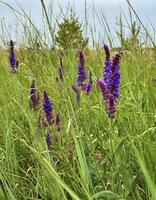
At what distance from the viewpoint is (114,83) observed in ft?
3.97

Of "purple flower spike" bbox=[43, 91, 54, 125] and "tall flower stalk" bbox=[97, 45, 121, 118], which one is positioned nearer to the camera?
"tall flower stalk" bbox=[97, 45, 121, 118]

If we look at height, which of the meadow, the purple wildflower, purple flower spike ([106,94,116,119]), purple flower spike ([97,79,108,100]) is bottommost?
the meadow

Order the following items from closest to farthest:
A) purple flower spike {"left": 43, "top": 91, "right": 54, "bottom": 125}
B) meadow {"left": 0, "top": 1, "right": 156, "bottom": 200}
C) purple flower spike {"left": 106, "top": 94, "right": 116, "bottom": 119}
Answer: meadow {"left": 0, "top": 1, "right": 156, "bottom": 200}, purple flower spike {"left": 106, "top": 94, "right": 116, "bottom": 119}, purple flower spike {"left": 43, "top": 91, "right": 54, "bottom": 125}

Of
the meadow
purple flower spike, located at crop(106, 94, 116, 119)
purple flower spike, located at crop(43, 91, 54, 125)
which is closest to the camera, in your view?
the meadow

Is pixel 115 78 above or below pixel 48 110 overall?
above

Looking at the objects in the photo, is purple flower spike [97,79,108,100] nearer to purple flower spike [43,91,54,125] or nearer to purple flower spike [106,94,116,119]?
purple flower spike [106,94,116,119]

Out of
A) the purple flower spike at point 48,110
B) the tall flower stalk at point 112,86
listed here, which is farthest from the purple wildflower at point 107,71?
the purple flower spike at point 48,110

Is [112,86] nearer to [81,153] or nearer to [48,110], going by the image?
[81,153]

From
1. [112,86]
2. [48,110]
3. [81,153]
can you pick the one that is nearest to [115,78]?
[112,86]

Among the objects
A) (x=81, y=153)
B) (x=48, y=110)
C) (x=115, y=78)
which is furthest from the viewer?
(x=48, y=110)

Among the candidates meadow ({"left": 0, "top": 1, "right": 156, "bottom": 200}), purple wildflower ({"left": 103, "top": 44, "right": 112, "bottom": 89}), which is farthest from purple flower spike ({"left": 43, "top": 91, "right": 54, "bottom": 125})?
purple wildflower ({"left": 103, "top": 44, "right": 112, "bottom": 89})

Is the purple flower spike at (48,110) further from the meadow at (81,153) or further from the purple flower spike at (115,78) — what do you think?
the purple flower spike at (115,78)

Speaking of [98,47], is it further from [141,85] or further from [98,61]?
[141,85]

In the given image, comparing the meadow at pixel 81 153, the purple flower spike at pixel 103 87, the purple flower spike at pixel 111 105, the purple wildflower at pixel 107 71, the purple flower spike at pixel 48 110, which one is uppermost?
the purple wildflower at pixel 107 71
